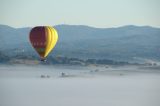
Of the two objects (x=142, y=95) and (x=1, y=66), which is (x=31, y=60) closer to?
(x=1, y=66)

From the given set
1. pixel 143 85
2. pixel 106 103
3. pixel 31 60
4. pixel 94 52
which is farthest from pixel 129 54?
pixel 106 103

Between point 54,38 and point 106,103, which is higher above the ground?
point 54,38

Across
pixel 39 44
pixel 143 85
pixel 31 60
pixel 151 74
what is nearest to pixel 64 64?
pixel 31 60

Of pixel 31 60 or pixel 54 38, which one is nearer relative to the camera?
pixel 54 38

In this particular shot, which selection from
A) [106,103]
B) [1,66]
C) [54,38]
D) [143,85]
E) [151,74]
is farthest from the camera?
[1,66]

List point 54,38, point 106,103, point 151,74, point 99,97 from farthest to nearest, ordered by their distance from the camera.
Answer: point 151,74, point 99,97, point 106,103, point 54,38

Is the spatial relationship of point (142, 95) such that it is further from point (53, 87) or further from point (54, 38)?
point (54, 38)
